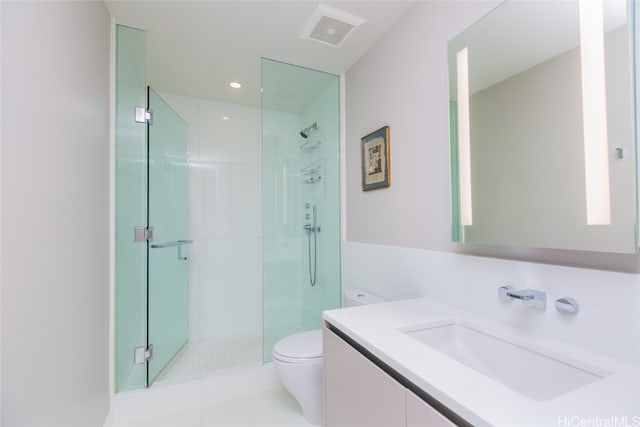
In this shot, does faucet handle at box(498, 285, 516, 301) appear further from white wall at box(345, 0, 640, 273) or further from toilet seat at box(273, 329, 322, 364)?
toilet seat at box(273, 329, 322, 364)

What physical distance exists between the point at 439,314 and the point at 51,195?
5.23ft

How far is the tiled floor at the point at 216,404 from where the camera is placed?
1661 mm

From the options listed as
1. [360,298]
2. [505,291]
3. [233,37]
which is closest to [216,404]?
[360,298]

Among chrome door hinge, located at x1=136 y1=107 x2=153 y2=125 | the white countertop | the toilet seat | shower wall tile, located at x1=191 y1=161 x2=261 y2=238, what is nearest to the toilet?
the toilet seat

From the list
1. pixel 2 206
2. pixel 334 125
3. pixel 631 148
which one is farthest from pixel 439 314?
pixel 334 125

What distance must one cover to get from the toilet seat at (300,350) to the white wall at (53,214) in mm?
917

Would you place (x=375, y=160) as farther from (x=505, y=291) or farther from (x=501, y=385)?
(x=501, y=385)

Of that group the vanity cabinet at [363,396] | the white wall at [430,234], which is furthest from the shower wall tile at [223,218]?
the vanity cabinet at [363,396]

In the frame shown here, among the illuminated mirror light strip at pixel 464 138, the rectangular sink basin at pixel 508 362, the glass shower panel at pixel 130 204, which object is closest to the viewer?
the rectangular sink basin at pixel 508 362

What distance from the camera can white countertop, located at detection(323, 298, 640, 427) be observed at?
22.0 inches

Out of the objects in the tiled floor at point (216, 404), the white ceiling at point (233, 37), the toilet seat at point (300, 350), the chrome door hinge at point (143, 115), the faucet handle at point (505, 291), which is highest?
the white ceiling at point (233, 37)

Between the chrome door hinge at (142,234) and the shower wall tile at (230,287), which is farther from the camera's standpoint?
the shower wall tile at (230,287)

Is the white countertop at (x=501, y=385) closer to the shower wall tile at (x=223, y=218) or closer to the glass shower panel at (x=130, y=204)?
the glass shower panel at (x=130, y=204)

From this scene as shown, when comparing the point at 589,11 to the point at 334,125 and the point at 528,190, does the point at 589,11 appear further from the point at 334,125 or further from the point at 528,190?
the point at 334,125
